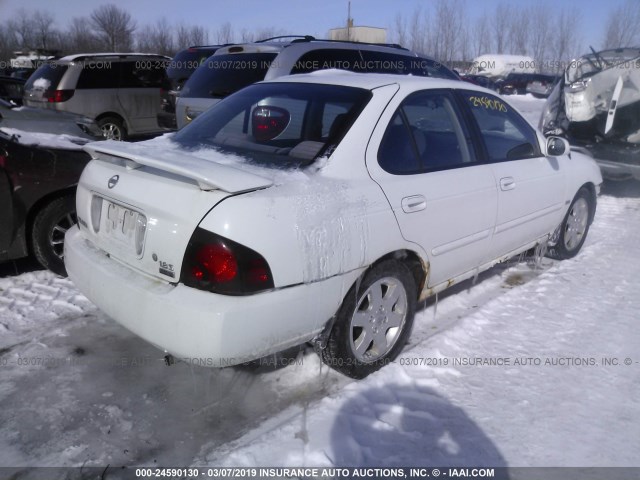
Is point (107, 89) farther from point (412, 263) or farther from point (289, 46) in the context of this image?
point (412, 263)

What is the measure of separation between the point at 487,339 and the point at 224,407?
5.91 feet

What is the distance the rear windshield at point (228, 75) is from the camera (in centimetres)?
623

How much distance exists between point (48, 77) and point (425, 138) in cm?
883

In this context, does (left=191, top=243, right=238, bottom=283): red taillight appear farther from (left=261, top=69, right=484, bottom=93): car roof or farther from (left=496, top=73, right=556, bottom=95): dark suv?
(left=496, top=73, right=556, bottom=95): dark suv

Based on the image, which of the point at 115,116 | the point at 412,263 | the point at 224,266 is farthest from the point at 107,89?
the point at 224,266

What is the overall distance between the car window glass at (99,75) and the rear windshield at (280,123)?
7.30m

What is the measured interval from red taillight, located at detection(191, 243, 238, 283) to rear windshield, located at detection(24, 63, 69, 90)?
8.79 metres

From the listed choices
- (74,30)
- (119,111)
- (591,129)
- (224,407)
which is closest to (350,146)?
(224,407)

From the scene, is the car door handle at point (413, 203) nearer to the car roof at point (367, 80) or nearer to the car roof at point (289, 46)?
the car roof at point (367, 80)

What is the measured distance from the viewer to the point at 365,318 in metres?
2.88

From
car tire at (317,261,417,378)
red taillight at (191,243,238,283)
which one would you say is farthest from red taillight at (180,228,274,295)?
car tire at (317,261,417,378)

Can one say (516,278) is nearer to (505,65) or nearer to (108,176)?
(108,176)

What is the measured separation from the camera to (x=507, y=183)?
3.64m

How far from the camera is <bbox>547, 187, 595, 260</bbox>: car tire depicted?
4875 mm
